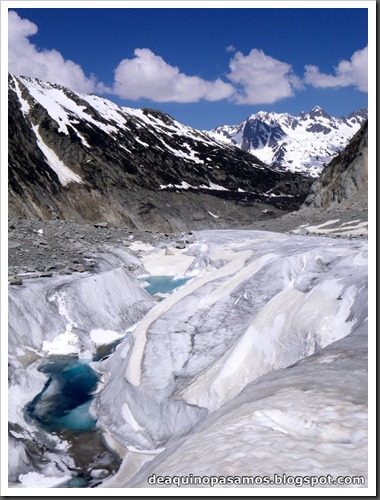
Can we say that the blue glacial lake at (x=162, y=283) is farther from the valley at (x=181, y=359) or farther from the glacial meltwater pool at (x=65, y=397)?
the glacial meltwater pool at (x=65, y=397)

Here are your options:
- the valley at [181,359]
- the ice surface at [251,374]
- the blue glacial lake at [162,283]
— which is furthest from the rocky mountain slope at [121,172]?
the ice surface at [251,374]

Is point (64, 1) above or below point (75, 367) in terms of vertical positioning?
above

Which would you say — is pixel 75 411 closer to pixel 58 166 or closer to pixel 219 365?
pixel 219 365

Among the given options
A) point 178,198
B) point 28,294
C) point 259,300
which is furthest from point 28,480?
point 178,198

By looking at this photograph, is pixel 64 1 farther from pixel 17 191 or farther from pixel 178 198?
pixel 178 198

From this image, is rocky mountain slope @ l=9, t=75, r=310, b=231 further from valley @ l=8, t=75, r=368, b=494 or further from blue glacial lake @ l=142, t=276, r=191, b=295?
valley @ l=8, t=75, r=368, b=494

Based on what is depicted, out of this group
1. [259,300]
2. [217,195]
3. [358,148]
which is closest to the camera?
[259,300]

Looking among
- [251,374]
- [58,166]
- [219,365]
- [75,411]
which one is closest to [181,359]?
[219,365]
